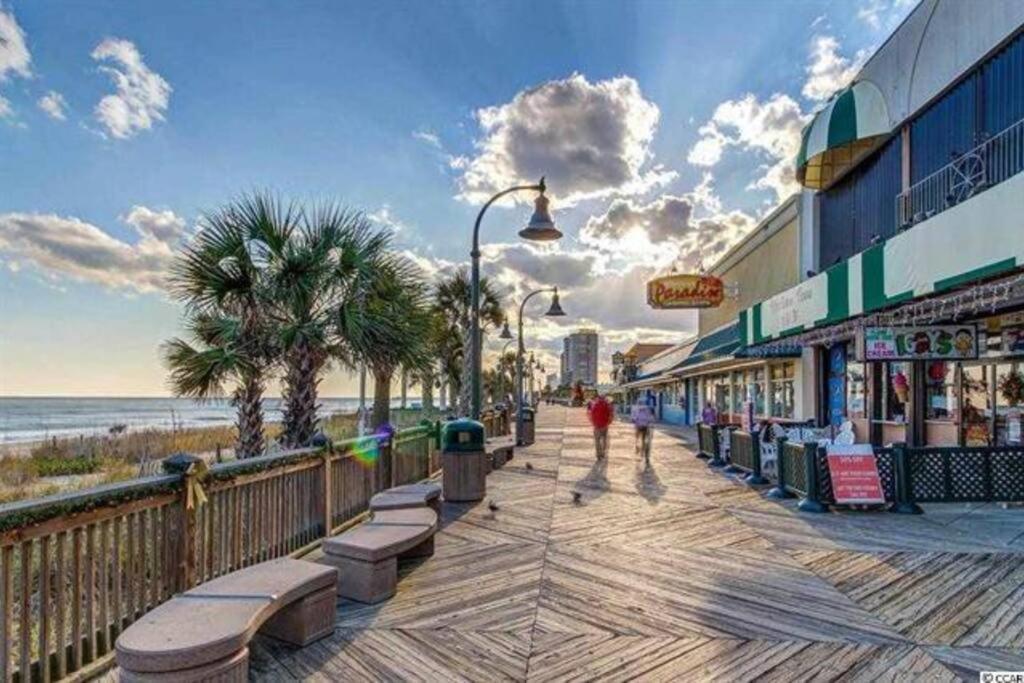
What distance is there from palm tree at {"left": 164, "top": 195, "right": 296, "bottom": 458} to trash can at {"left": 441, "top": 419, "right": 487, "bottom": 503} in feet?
8.28

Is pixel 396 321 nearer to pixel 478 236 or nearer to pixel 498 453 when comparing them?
pixel 478 236

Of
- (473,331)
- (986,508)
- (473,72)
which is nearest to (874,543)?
(986,508)

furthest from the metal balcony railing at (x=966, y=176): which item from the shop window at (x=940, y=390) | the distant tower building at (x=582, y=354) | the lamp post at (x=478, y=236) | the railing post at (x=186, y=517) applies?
the distant tower building at (x=582, y=354)

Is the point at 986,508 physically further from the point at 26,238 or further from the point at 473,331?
the point at 26,238

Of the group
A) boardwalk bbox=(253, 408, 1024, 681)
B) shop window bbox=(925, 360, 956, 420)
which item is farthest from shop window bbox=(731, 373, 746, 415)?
boardwalk bbox=(253, 408, 1024, 681)

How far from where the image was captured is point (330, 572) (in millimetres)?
4152

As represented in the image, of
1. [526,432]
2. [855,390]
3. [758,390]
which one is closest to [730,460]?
[855,390]

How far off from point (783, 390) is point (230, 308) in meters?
16.3

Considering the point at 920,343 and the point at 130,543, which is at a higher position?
the point at 920,343

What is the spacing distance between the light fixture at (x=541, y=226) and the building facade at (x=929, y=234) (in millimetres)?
4454

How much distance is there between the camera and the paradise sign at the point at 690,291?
74.6 ft

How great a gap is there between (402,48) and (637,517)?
9.56 m

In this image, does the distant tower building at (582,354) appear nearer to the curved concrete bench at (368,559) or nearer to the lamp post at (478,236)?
the lamp post at (478,236)

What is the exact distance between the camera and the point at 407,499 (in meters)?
6.61
